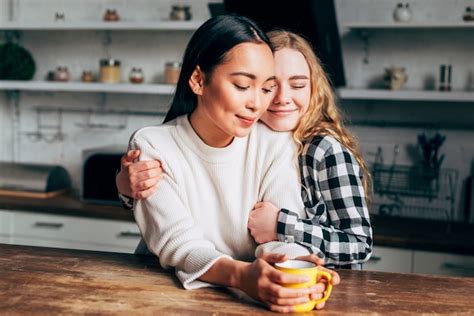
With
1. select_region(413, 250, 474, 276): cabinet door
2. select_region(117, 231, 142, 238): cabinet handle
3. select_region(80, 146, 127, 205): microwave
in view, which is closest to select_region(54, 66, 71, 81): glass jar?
select_region(80, 146, 127, 205): microwave

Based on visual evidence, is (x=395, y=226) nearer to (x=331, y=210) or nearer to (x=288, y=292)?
(x=331, y=210)

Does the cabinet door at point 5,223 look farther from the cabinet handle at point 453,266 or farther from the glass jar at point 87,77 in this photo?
the cabinet handle at point 453,266

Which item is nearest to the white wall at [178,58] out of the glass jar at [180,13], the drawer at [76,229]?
the glass jar at [180,13]

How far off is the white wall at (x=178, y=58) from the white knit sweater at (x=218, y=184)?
2022 millimetres

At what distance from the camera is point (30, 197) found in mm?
3502

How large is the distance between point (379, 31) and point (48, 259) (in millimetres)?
2400

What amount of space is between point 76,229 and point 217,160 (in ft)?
6.58

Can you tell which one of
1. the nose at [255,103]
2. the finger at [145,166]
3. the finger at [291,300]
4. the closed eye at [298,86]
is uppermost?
the closed eye at [298,86]

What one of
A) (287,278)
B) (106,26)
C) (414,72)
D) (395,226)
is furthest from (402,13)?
(287,278)

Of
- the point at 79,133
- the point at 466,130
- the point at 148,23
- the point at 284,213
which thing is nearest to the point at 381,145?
the point at 466,130

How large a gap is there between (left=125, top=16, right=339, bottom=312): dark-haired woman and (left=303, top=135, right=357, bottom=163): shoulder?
46mm

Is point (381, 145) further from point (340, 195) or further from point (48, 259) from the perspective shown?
point (48, 259)

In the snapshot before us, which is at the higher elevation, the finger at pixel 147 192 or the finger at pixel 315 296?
the finger at pixel 147 192

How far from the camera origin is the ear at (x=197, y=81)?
1481 mm
